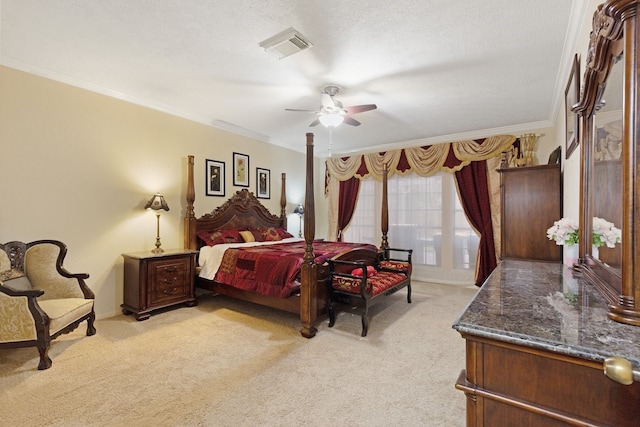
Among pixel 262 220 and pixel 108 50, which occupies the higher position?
pixel 108 50

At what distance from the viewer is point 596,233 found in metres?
1.43

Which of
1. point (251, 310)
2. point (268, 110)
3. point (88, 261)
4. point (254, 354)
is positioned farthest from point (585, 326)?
point (88, 261)

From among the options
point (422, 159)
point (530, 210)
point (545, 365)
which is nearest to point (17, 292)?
point (545, 365)

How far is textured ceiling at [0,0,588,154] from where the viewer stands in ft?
6.89

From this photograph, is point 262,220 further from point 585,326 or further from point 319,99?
point 585,326

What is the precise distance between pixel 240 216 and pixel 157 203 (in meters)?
1.49

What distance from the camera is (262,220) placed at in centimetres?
541

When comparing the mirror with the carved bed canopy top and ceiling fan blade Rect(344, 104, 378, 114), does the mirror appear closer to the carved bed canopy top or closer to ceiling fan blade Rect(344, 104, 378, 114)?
ceiling fan blade Rect(344, 104, 378, 114)

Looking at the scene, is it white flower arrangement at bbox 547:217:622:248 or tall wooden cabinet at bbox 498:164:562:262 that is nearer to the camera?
white flower arrangement at bbox 547:217:622:248

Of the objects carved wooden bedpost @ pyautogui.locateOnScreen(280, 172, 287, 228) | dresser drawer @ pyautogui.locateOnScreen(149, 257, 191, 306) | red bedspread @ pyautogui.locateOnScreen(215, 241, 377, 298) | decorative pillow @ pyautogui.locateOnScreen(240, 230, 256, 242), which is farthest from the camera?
carved wooden bedpost @ pyautogui.locateOnScreen(280, 172, 287, 228)

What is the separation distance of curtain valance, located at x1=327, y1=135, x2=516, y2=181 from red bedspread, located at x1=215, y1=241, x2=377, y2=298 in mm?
2668

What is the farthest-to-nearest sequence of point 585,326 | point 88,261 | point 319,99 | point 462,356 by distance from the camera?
point 319,99, point 88,261, point 462,356, point 585,326

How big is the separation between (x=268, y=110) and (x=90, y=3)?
2.23 m

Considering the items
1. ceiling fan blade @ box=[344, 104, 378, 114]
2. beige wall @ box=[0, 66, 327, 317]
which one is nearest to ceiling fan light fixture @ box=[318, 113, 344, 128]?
ceiling fan blade @ box=[344, 104, 378, 114]
